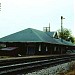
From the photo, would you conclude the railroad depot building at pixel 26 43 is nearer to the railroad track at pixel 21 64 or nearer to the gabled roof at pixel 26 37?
the gabled roof at pixel 26 37

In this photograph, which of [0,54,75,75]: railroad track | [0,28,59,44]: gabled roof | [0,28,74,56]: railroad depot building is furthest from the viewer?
[0,28,59,44]: gabled roof

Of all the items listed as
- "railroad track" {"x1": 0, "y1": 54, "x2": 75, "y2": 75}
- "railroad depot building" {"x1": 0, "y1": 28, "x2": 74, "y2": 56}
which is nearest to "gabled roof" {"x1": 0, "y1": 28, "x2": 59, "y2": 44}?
"railroad depot building" {"x1": 0, "y1": 28, "x2": 74, "y2": 56}

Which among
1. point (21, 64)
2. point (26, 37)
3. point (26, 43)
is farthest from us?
point (26, 37)

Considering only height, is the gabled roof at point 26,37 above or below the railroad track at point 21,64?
above

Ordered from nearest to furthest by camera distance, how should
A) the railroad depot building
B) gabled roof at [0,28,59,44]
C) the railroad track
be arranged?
the railroad track
the railroad depot building
gabled roof at [0,28,59,44]

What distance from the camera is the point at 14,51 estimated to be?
151 feet

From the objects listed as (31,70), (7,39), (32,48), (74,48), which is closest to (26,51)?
(32,48)

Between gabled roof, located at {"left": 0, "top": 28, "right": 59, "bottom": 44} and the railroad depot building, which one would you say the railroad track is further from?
gabled roof, located at {"left": 0, "top": 28, "right": 59, "bottom": 44}

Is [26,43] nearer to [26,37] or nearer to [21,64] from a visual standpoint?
[26,37]

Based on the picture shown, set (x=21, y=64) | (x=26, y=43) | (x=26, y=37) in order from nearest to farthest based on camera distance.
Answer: (x=21, y=64)
(x=26, y=43)
(x=26, y=37)

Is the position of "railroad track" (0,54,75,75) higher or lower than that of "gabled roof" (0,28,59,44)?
lower

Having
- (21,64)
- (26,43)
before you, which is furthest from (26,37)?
(21,64)

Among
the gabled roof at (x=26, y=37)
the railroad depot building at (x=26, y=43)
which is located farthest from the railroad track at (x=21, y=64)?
the gabled roof at (x=26, y=37)

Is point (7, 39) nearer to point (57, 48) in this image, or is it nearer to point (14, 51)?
point (14, 51)
